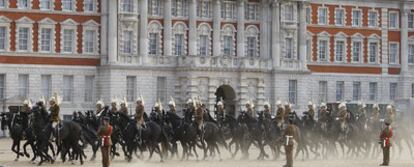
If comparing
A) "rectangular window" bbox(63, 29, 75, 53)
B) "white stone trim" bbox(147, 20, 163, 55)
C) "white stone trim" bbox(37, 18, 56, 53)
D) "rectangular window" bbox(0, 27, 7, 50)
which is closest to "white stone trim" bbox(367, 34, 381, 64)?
"white stone trim" bbox(147, 20, 163, 55)

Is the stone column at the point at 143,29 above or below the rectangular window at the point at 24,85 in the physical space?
above

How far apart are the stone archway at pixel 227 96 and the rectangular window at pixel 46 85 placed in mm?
11666

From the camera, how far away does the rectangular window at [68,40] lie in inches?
2501

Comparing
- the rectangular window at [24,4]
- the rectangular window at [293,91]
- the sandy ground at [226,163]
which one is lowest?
the sandy ground at [226,163]

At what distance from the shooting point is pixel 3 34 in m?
61.5

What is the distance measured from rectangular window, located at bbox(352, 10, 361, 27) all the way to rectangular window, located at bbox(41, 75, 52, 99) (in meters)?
24.5

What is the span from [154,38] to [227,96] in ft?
22.5

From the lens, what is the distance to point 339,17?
243ft

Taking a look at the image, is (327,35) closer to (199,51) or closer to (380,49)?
(380,49)

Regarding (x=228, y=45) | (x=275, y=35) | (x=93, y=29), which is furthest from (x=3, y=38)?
(x=275, y=35)

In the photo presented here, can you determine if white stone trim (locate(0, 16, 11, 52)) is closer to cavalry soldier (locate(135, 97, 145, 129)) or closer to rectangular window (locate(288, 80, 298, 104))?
rectangular window (locate(288, 80, 298, 104))

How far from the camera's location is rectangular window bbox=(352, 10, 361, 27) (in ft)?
245

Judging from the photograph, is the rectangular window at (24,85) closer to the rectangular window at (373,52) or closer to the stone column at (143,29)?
the stone column at (143,29)

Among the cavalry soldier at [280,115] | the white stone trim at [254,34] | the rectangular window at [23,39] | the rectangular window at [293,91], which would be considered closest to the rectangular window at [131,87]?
the rectangular window at [23,39]
